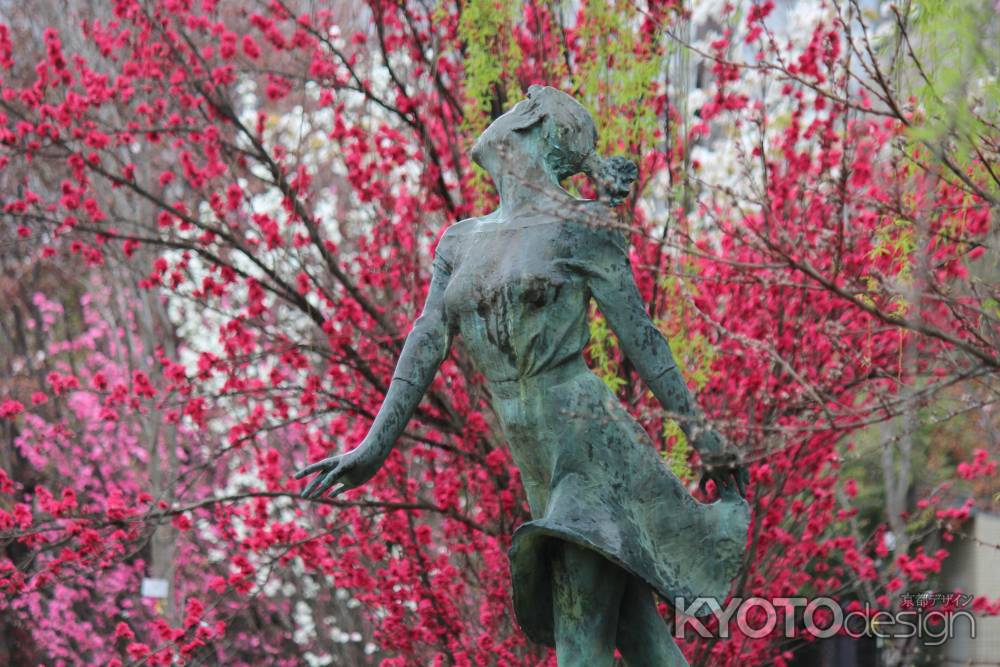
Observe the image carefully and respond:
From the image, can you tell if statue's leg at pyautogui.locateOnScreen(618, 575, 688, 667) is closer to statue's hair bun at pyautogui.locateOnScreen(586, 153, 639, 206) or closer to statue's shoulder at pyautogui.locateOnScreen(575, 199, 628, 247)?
statue's shoulder at pyautogui.locateOnScreen(575, 199, 628, 247)

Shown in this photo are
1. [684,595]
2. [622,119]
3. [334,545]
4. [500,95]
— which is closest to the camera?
[684,595]

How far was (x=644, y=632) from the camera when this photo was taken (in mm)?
3938

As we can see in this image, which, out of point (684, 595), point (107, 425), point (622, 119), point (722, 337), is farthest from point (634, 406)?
point (107, 425)

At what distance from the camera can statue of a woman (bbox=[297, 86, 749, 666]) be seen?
12.4 feet

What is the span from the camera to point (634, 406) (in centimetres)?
689

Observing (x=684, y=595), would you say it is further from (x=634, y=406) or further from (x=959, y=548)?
(x=959, y=548)

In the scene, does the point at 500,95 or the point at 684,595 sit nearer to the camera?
the point at 684,595

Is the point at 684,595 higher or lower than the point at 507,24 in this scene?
lower

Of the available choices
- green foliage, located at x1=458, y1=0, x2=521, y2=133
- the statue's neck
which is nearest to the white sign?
green foliage, located at x1=458, y1=0, x2=521, y2=133

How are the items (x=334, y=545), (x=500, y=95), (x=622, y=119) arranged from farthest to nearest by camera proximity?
(x=334, y=545) < (x=500, y=95) < (x=622, y=119)

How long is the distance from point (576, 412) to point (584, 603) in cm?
57

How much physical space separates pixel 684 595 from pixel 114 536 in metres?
3.85

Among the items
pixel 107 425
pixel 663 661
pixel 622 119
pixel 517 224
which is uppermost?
pixel 107 425

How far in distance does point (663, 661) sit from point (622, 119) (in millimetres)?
3414
